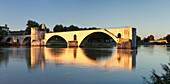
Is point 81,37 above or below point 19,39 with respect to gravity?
below

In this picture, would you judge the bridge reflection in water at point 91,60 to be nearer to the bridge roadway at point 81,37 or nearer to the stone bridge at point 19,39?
the bridge roadway at point 81,37

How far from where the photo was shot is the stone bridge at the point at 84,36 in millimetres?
51438

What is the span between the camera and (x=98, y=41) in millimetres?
123250

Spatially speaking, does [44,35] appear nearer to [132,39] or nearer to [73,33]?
[73,33]

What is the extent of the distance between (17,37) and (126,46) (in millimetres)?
75549

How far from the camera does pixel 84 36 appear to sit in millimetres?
67812

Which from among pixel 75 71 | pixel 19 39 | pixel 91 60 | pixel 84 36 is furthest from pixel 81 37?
pixel 75 71

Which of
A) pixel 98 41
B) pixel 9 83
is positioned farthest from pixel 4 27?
pixel 9 83

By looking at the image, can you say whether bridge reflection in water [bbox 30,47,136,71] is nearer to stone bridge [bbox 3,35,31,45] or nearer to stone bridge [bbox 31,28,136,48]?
stone bridge [bbox 31,28,136,48]

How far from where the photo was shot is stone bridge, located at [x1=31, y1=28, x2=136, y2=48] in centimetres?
5144

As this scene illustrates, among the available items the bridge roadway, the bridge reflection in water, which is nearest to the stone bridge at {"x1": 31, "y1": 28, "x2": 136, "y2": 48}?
the bridge roadway

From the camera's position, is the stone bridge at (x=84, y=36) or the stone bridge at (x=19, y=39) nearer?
the stone bridge at (x=84, y=36)

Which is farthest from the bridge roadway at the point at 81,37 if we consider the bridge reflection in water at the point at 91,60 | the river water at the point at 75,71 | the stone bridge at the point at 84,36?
the river water at the point at 75,71

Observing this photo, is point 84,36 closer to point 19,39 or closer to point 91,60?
point 91,60
